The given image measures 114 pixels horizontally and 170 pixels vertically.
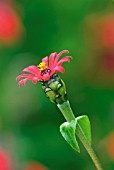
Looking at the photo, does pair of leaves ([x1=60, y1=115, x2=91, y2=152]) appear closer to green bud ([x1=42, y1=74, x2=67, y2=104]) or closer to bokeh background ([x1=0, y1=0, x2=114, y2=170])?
green bud ([x1=42, y1=74, x2=67, y2=104])

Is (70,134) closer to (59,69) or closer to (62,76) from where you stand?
(59,69)

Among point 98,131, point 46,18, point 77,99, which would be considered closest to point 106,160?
point 98,131

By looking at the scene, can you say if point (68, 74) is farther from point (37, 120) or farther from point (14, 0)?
point (14, 0)

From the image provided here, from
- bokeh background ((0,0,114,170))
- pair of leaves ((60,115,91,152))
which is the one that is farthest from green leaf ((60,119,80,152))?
bokeh background ((0,0,114,170))

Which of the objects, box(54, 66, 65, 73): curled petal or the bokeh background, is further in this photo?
the bokeh background

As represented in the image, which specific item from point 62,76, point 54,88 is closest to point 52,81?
point 54,88

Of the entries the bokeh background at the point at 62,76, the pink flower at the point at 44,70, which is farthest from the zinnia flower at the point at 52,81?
the bokeh background at the point at 62,76
